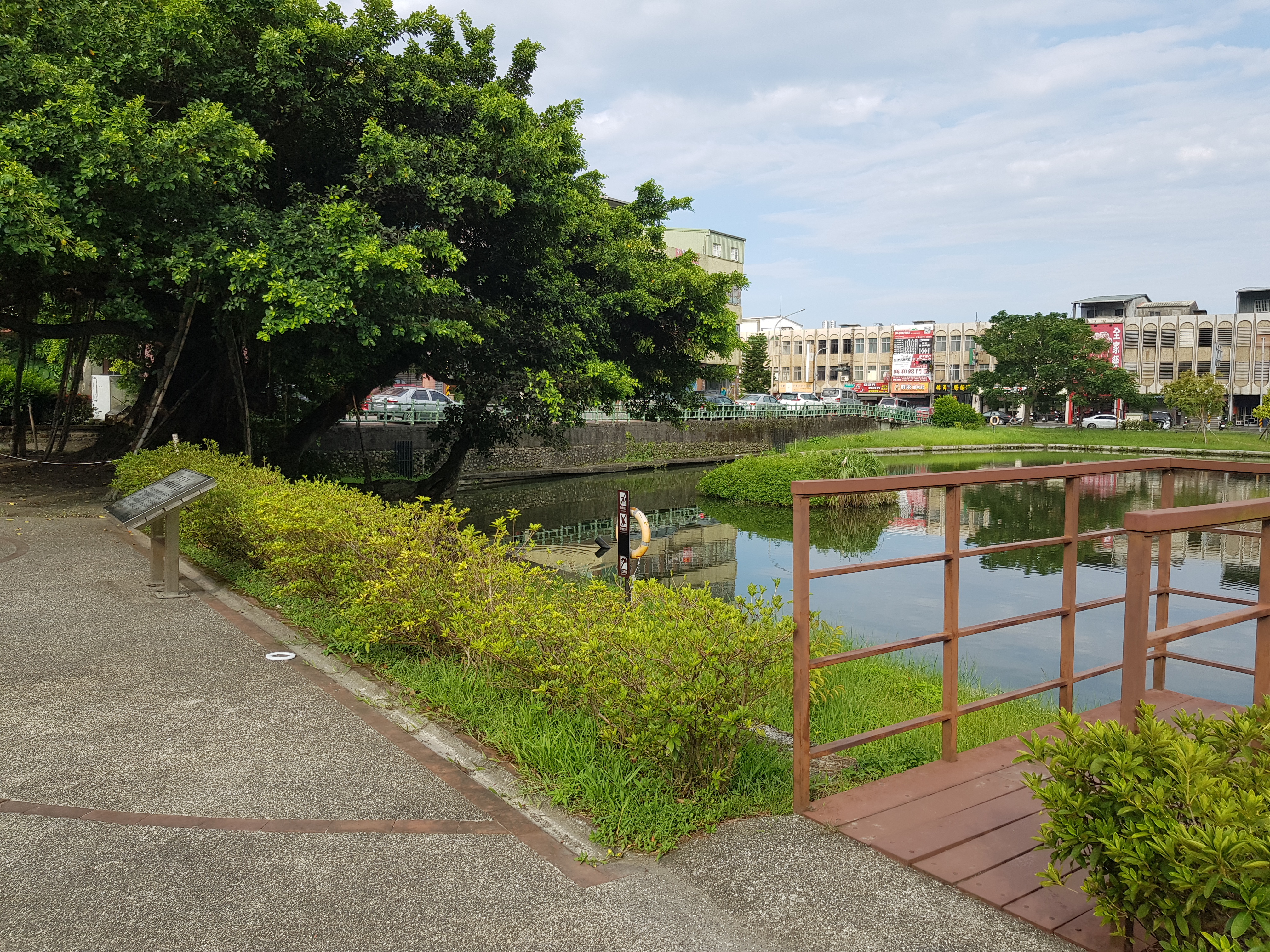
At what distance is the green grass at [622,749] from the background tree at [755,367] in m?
69.2

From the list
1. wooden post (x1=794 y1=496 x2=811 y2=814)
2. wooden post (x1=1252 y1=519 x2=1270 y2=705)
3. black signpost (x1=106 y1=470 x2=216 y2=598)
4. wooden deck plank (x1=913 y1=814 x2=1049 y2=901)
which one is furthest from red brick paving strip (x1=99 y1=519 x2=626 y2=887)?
wooden post (x1=1252 y1=519 x2=1270 y2=705)

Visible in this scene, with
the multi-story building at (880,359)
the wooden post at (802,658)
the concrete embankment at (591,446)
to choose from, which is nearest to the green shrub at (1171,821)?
the wooden post at (802,658)

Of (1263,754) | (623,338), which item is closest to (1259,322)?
(623,338)

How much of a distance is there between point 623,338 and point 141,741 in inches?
611

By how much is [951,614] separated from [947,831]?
3.19 ft

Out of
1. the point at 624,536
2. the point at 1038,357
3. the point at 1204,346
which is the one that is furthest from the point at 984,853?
the point at 1204,346

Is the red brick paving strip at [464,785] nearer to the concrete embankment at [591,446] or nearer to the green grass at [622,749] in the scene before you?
the green grass at [622,749]

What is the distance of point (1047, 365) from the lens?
5522 cm

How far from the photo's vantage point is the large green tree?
54.1 metres

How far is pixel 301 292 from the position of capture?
492 inches

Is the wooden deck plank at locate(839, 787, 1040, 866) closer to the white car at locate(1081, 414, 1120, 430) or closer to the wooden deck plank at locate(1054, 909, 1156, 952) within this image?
the wooden deck plank at locate(1054, 909, 1156, 952)

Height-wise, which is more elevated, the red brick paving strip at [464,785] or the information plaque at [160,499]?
the information plaque at [160,499]

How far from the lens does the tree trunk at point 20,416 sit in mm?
19969

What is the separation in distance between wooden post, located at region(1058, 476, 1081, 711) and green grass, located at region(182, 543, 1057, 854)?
743 millimetres
